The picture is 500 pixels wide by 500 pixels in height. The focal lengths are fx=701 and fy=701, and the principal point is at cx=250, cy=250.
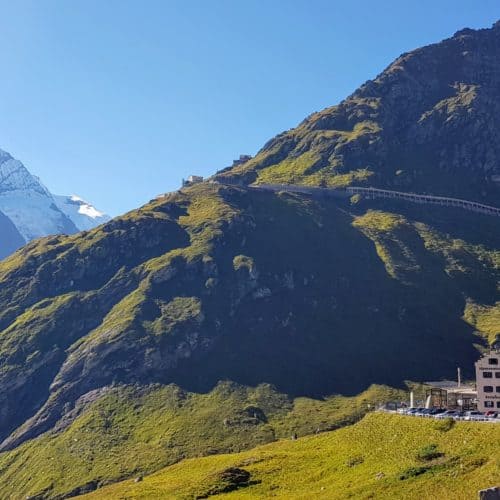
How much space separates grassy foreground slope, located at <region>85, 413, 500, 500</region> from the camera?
237 ft

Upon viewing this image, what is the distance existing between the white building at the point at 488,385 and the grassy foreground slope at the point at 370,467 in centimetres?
2361

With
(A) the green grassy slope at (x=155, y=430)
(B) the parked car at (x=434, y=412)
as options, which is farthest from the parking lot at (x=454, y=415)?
(A) the green grassy slope at (x=155, y=430)

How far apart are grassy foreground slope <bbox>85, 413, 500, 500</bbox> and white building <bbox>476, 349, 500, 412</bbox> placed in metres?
23.6

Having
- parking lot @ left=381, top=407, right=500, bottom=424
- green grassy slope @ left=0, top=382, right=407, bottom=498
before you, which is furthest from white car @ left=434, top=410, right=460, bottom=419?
green grassy slope @ left=0, top=382, right=407, bottom=498

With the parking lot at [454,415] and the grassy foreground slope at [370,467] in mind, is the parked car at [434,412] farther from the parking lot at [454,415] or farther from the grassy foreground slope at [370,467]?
the grassy foreground slope at [370,467]

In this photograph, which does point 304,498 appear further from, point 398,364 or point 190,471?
point 398,364

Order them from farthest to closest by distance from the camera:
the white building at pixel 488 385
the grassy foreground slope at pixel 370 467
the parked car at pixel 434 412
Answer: the white building at pixel 488 385 → the parked car at pixel 434 412 → the grassy foreground slope at pixel 370 467

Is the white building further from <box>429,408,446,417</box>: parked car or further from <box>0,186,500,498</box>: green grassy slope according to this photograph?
<box>0,186,500,498</box>: green grassy slope

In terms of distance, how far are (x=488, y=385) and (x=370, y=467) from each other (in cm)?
4609

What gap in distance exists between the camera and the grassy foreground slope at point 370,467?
72.1m

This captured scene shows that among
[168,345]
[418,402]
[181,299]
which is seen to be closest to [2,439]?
[168,345]

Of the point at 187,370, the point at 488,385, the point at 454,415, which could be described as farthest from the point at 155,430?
the point at 454,415

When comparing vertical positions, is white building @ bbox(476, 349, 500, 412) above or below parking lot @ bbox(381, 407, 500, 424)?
above

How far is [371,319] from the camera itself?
196m
